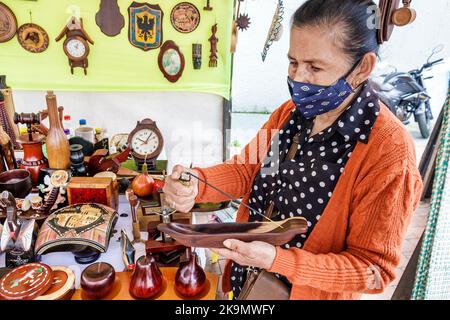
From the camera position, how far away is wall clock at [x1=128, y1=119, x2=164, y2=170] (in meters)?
1.77

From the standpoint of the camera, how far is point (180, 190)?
3.69ft

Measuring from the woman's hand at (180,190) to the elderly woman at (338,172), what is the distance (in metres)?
0.28

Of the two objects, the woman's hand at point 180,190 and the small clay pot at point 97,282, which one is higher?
the woman's hand at point 180,190

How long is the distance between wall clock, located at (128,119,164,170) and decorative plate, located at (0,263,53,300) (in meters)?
0.86

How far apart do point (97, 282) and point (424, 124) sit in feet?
14.6

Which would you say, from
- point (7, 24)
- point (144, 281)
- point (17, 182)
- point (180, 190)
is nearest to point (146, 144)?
point (17, 182)

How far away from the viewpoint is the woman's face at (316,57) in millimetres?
835

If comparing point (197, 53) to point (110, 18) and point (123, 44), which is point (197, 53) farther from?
point (110, 18)

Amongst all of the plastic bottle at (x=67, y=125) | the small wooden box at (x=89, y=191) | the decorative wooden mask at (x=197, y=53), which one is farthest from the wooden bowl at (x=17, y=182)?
the decorative wooden mask at (x=197, y=53)

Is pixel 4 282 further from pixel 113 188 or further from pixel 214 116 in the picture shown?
pixel 214 116

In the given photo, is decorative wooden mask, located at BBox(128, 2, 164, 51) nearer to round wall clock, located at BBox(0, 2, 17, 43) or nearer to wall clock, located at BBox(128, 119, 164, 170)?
round wall clock, located at BBox(0, 2, 17, 43)

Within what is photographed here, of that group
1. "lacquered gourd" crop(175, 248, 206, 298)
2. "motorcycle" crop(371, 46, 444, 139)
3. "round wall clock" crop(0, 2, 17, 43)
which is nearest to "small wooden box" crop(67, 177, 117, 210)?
"lacquered gourd" crop(175, 248, 206, 298)

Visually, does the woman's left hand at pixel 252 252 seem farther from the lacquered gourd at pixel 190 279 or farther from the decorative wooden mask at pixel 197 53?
the decorative wooden mask at pixel 197 53

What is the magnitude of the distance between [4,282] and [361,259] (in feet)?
3.29
